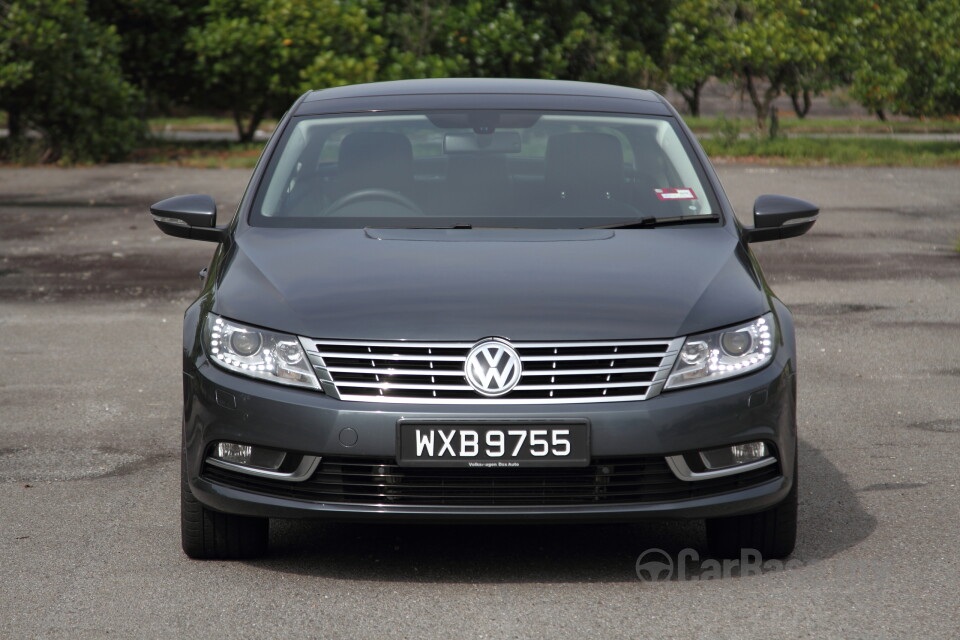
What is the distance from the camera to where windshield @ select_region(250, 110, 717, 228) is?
5.26 metres

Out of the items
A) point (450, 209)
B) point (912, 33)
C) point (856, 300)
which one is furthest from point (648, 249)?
point (912, 33)

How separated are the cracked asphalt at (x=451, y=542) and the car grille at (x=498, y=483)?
0.29 metres

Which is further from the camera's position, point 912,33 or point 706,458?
point 912,33

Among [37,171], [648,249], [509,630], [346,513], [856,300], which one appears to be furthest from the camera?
[37,171]

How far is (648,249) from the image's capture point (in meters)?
4.81

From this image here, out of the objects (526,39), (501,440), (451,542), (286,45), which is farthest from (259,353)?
(526,39)

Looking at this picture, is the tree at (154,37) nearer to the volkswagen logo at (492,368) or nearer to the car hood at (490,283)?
the car hood at (490,283)

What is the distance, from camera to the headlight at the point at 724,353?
4234 mm

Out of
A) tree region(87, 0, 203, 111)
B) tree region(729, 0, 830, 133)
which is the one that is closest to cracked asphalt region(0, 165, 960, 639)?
tree region(87, 0, 203, 111)

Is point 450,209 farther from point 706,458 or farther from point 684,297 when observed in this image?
point 706,458

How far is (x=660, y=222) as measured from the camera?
5.15 m

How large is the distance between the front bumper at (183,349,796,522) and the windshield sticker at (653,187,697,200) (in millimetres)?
1100

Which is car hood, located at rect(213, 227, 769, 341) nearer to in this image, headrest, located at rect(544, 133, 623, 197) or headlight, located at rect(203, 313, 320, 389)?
headlight, located at rect(203, 313, 320, 389)

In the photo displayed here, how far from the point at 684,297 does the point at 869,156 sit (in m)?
21.2
